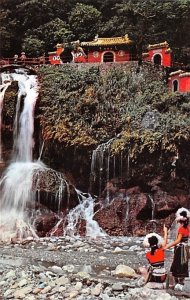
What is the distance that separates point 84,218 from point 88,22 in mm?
1324

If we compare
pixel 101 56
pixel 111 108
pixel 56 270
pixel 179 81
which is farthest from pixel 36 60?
pixel 56 270

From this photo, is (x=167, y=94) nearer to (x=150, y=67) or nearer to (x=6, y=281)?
(x=150, y=67)

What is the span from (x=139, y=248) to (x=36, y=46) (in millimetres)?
1443

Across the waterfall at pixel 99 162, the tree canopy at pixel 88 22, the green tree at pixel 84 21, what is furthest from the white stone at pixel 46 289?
the green tree at pixel 84 21

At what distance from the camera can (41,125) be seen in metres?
3.76

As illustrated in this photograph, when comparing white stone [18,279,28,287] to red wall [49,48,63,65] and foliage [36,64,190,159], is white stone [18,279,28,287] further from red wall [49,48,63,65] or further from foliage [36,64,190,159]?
red wall [49,48,63,65]

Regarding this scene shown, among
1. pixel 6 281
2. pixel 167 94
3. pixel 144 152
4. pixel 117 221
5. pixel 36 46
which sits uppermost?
pixel 36 46

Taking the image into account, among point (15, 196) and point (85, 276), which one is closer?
point (85, 276)

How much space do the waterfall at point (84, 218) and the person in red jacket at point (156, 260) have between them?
0.90 metres

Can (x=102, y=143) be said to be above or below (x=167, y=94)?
below

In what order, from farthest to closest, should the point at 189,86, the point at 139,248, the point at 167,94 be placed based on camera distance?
the point at 167,94 → the point at 189,86 → the point at 139,248

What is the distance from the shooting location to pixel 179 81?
311 cm

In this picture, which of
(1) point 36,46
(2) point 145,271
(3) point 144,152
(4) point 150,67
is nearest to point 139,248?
(2) point 145,271

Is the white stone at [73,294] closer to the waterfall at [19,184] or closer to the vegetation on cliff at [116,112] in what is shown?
the waterfall at [19,184]
